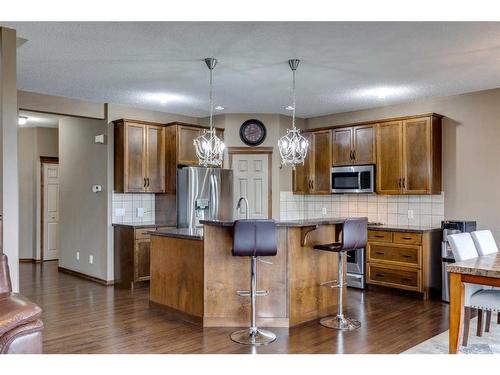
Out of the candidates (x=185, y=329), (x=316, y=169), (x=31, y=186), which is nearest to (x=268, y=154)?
(x=316, y=169)

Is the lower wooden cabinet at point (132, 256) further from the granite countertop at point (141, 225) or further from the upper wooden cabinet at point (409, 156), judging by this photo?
the upper wooden cabinet at point (409, 156)

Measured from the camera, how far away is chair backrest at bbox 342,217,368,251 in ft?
13.3

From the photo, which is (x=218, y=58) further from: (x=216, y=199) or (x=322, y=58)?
(x=216, y=199)

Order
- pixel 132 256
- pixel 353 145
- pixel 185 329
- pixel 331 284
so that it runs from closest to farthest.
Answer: pixel 185 329 → pixel 331 284 → pixel 132 256 → pixel 353 145

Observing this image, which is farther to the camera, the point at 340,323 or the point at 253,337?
the point at 340,323

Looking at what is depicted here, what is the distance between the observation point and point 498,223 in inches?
200

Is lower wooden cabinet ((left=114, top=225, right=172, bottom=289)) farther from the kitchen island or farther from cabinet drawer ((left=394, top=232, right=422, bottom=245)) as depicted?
cabinet drawer ((left=394, top=232, right=422, bottom=245))

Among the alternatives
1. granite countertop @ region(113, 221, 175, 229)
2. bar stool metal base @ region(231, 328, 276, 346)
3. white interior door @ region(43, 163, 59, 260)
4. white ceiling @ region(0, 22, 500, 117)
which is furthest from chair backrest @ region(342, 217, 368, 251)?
white interior door @ region(43, 163, 59, 260)

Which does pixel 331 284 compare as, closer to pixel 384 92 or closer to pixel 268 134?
pixel 384 92

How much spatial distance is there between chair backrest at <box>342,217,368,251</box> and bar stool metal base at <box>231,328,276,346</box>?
A: 1059 mm

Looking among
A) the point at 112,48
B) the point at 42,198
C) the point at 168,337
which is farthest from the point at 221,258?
the point at 42,198

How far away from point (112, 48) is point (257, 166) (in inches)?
138

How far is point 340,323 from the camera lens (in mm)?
4164

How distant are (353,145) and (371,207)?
96 centimetres
